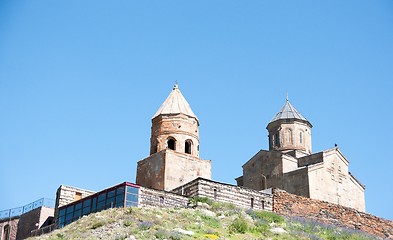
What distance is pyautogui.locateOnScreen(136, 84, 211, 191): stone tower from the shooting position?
28.7 metres

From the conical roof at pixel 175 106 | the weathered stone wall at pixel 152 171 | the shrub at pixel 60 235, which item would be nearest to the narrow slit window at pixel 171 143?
the weathered stone wall at pixel 152 171

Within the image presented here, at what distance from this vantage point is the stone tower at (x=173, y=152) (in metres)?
28.7

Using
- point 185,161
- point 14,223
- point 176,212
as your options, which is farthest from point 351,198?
point 14,223

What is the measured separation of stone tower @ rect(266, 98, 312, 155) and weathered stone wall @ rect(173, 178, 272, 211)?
8.84 m

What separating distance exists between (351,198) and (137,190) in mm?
15144

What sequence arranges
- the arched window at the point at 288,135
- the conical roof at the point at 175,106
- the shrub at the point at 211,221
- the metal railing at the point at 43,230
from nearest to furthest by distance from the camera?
1. the shrub at the point at 211,221
2. the metal railing at the point at 43,230
3. the conical roof at the point at 175,106
4. the arched window at the point at 288,135

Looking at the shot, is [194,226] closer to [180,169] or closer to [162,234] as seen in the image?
[162,234]

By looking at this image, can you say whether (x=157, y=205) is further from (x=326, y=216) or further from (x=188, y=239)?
(x=326, y=216)

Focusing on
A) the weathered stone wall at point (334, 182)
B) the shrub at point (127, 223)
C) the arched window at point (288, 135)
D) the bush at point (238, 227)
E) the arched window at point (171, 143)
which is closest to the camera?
the shrub at point (127, 223)

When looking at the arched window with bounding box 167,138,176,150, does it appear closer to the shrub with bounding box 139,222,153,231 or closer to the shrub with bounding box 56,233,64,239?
the shrub with bounding box 139,222,153,231

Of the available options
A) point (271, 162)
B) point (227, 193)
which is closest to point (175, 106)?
point (271, 162)

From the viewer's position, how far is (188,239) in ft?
59.8

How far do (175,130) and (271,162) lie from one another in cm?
663

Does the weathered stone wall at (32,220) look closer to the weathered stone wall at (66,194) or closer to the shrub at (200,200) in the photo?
the weathered stone wall at (66,194)
